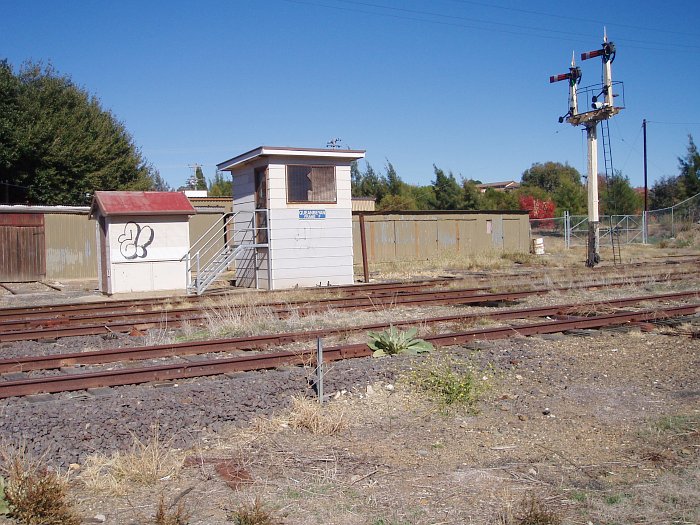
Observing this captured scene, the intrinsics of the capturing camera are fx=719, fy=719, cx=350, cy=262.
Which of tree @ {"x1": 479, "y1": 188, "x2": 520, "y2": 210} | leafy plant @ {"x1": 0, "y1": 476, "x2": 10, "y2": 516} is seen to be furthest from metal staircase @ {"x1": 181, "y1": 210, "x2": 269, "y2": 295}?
tree @ {"x1": 479, "y1": 188, "x2": 520, "y2": 210}

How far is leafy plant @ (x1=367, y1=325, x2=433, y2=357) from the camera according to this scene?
10.0 m

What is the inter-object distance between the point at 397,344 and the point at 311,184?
12.8m

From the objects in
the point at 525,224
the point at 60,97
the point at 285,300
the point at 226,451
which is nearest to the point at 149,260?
the point at 285,300

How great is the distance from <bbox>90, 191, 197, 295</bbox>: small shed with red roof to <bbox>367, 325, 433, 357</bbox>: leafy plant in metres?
11.5

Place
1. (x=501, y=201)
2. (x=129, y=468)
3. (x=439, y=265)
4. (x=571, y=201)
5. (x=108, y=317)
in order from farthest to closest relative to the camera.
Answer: (x=571, y=201)
(x=501, y=201)
(x=439, y=265)
(x=108, y=317)
(x=129, y=468)

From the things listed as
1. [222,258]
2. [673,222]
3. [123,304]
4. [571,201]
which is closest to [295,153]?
[222,258]

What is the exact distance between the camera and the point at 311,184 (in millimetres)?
22250

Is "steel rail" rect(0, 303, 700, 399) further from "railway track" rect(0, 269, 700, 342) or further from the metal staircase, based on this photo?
the metal staircase

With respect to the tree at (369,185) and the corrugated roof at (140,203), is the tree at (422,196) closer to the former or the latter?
the tree at (369,185)

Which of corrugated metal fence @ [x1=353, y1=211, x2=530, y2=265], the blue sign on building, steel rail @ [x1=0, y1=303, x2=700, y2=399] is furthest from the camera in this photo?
corrugated metal fence @ [x1=353, y1=211, x2=530, y2=265]

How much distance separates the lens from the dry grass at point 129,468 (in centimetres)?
560

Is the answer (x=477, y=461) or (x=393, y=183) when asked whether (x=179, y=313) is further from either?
(x=393, y=183)

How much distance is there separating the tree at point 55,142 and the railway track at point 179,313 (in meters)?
31.3

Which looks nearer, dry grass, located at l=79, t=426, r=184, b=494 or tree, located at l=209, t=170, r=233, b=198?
dry grass, located at l=79, t=426, r=184, b=494
